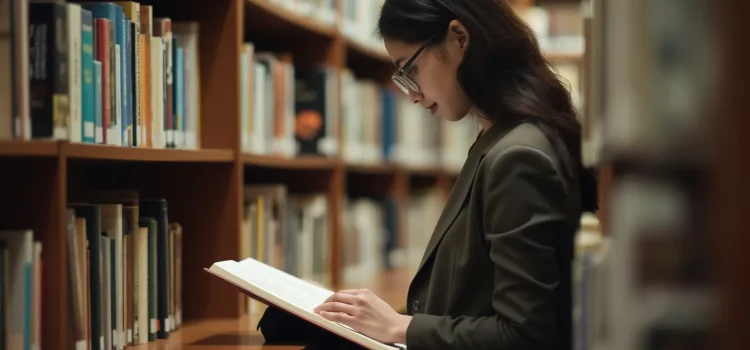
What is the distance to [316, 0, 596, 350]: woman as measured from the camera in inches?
53.9

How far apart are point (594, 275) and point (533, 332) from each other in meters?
0.24

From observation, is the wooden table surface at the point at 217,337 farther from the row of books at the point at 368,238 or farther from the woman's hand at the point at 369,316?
the row of books at the point at 368,238

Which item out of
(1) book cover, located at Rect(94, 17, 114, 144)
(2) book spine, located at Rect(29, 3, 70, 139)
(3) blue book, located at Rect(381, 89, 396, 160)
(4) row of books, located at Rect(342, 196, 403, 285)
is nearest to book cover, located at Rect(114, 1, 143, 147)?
(1) book cover, located at Rect(94, 17, 114, 144)

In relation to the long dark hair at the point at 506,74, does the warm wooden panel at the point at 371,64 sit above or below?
above

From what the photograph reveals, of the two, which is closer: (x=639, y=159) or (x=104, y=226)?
(x=639, y=159)

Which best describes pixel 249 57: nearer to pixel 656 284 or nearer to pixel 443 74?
pixel 443 74

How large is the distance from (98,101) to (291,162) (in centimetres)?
94

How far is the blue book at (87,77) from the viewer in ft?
4.93

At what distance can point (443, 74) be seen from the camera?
5.26 feet

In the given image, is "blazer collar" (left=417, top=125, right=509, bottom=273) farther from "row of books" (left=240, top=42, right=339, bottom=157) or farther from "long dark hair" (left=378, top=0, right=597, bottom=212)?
"row of books" (left=240, top=42, right=339, bottom=157)

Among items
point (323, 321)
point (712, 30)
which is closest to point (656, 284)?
point (712, 30)

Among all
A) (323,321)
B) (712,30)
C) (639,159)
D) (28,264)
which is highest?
(712,30)

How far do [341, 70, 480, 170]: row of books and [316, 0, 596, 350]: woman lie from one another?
1.22 meters

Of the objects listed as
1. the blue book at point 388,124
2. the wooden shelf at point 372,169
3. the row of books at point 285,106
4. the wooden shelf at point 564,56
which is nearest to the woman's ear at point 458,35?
the row of books at point 285,106
